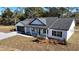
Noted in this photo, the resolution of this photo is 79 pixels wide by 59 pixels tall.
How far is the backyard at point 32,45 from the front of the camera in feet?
9.27

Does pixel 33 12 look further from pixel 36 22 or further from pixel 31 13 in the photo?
pixel 36 22

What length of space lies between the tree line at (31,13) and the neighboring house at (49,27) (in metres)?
0.09

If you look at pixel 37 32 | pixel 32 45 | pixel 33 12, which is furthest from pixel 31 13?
pixel 32 45

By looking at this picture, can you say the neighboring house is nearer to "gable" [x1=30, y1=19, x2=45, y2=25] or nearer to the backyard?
"gable" [x1=30, y1=19, x2=45, y2=25]

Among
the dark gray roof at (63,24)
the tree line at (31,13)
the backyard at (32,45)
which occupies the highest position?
the tree line at (31,13)

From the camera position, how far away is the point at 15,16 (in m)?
2.84

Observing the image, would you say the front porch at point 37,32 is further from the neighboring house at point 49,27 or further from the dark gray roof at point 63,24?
the dark gray roof at point 63,24

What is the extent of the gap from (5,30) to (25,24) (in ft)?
1.41

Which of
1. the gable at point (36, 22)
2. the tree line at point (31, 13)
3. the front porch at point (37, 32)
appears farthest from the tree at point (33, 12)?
the front porch at point (37, 32)
